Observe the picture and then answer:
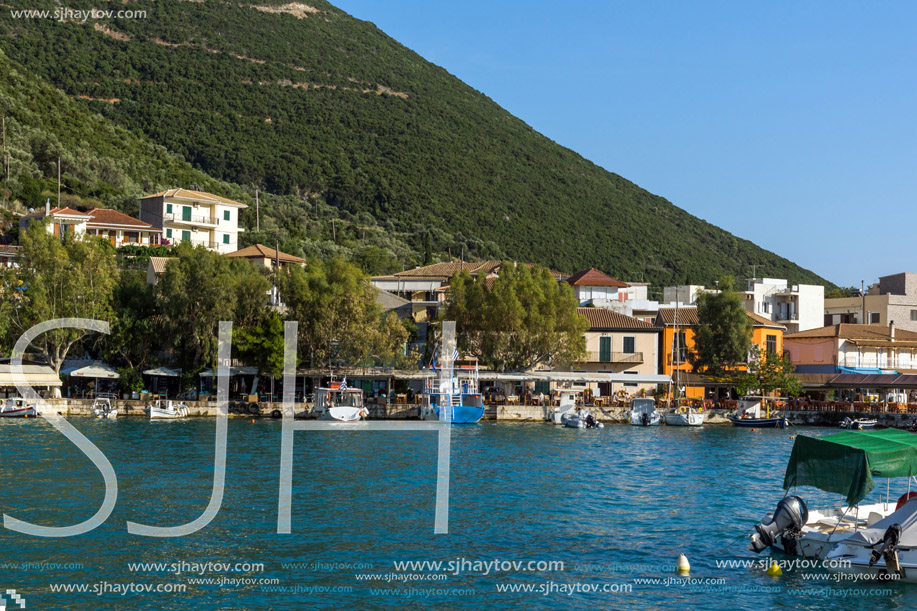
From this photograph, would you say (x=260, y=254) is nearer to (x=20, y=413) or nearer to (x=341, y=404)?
(x=341, y=404)

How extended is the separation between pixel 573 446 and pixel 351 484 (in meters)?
16.4

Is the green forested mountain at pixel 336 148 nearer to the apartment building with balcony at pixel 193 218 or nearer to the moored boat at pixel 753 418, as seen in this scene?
the apartment building with balcony at pixel 193 218

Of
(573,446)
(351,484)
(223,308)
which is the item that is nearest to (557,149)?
(223,308)

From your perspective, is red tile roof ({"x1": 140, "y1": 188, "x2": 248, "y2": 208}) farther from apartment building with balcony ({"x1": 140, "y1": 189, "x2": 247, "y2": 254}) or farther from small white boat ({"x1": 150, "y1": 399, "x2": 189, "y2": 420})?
small white boat ({"x1": 150, "y1": 399, "x2": 189, "y2": 420})

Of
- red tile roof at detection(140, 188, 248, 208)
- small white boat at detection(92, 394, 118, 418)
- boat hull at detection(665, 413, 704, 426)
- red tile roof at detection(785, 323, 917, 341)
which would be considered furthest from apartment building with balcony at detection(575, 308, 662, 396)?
red tile roof at detection(140, 188, 248, 208)

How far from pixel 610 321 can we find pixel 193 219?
39.2 metres

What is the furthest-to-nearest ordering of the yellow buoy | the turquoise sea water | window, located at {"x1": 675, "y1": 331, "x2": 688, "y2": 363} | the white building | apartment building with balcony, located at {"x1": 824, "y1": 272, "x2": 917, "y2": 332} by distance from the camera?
the white building
apartment building with balcony, located at {"x1": 824, "y1": 272, "x2": 917, "y2": 332}
window, located at {"x1": 675, "y1": 331, "x2": 688, "y2": 363}
the yellow buoy
the turquoise sea water

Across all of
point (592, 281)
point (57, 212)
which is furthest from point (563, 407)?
point (57, 212)

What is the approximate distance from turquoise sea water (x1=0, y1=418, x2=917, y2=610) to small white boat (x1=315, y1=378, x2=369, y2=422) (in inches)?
545

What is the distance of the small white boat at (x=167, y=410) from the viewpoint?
53625mm

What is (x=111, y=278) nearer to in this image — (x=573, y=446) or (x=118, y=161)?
(x=573, y=446)

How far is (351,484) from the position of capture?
29.1 metres

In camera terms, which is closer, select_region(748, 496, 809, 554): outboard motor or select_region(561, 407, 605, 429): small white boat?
select_region(748, 496, 809, 554): outboard motor

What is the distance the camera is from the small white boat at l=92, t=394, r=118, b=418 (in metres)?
53.8
